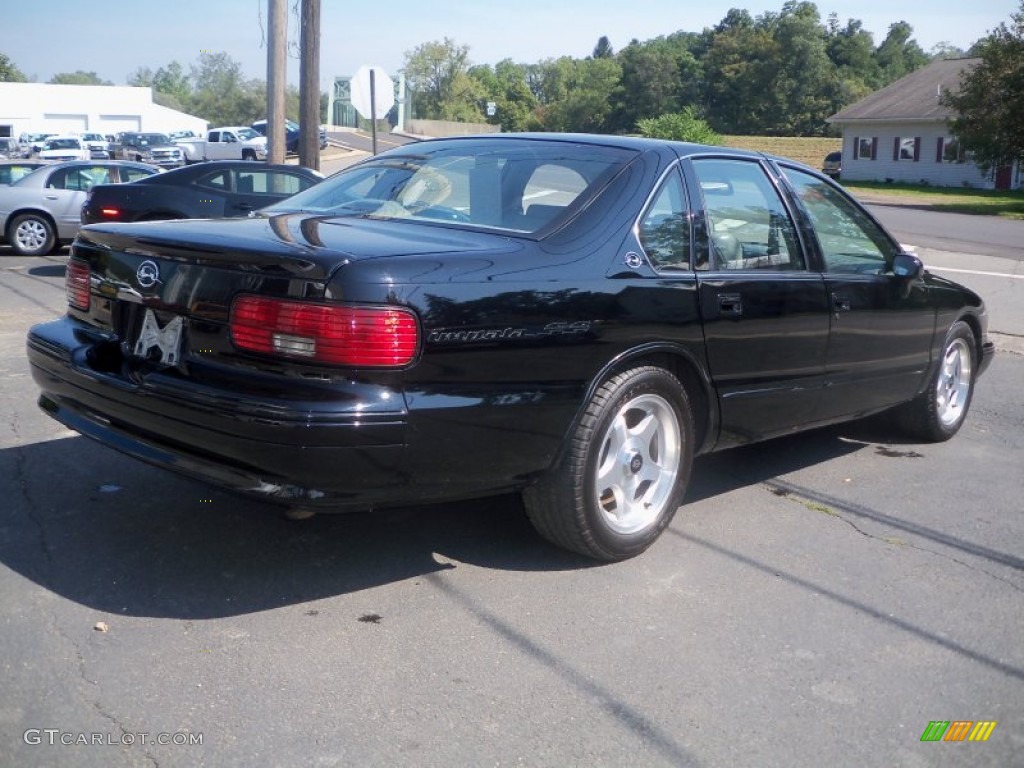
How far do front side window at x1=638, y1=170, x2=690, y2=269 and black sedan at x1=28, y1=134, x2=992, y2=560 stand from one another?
0.01 m

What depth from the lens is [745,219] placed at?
4.98 metres

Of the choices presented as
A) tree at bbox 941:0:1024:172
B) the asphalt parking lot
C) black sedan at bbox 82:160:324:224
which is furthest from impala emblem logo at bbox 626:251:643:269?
tree at bbox 941:0:1024:172

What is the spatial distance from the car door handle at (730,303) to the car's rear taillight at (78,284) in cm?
256

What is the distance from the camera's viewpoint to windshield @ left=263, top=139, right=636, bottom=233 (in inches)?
172

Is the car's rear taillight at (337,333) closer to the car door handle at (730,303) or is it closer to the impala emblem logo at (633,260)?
the impala emblem logo at (633,260)

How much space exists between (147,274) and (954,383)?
4746mm

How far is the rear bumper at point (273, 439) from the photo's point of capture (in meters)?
3.45

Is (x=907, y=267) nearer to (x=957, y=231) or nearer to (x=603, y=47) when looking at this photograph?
(x=957, y=231)

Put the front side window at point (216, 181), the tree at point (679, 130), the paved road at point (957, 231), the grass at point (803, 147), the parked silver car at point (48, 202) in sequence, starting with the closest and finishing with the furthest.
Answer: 1. the front side window at point (216, 181)
2. the parked silver car at point (48, 202)
3. the paved road at point (957, 231)
4. the tree at point (679, 130)
5. the grass at point (803, 147)

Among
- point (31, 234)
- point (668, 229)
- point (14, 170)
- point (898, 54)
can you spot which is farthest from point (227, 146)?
point (898, 54)

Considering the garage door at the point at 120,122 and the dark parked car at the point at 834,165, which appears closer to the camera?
the dark parked car at the point at 834,165

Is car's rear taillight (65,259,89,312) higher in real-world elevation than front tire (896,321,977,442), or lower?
higher

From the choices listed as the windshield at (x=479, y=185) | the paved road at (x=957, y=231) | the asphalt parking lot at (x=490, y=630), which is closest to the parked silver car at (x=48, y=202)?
the asphalt parking lot at (x=490, y=630)

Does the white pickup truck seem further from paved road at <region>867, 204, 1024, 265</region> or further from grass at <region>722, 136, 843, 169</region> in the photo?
paved road at <region>867, 204, 1024, 265</region>
